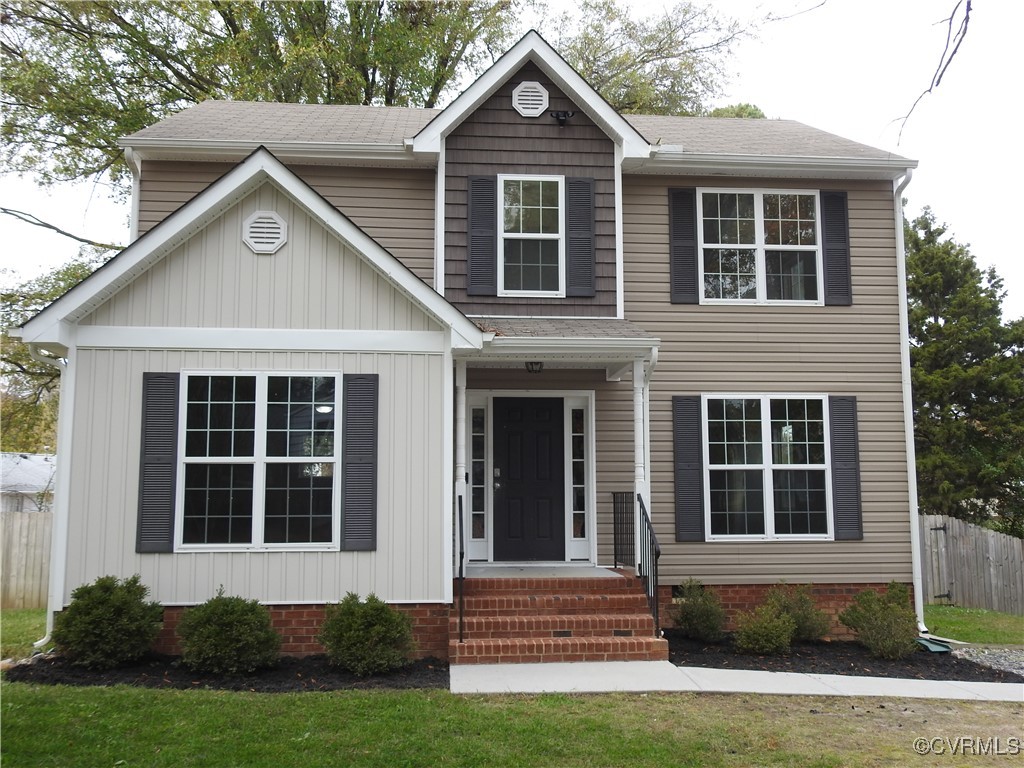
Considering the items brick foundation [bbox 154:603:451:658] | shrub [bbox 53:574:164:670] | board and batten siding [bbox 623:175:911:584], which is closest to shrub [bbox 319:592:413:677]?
brick foundation [bbox 154:603:451:658]

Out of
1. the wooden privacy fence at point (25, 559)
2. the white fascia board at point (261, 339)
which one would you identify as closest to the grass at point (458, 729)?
the white fascia board at point (261, 339)

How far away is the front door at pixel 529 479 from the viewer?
10.3 meters

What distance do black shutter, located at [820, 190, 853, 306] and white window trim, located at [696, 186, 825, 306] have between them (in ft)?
0.20

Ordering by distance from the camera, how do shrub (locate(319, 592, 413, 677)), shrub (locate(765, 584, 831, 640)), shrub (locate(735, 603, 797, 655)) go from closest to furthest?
shrub (locate(319, 592, 413, 677)), shrub (locate(735, 603, 797, 655)), shrub (locate(765, 584, 831, 640))

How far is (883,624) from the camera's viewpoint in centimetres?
897

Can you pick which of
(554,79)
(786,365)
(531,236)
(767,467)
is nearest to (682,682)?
(767,467)

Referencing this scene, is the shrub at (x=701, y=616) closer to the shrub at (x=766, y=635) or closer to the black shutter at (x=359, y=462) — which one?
the shrub at (x=766, y=635)

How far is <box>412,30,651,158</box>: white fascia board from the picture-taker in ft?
33.0

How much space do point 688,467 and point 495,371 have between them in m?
2.67

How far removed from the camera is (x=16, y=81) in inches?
659

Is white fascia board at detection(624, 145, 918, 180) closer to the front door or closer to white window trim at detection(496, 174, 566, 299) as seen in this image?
white window trim at detection(496, 174, 566, 299)

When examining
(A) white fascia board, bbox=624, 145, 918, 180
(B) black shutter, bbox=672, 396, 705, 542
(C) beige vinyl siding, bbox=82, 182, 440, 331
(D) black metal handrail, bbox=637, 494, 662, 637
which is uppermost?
(A) white fascia board, bbox=624, 145, 918, 180

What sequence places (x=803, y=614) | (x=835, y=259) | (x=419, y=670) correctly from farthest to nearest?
(x=835, y=259)
(x=803, y=614)
(x=419, y=670)

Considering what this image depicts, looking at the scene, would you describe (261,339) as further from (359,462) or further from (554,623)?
(554,623)
